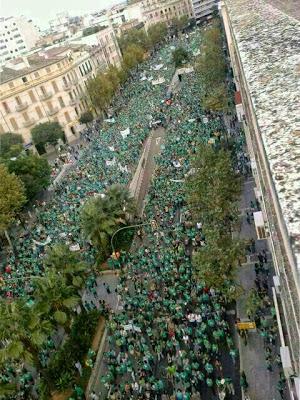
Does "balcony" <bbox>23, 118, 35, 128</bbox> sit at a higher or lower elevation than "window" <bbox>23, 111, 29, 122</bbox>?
lower

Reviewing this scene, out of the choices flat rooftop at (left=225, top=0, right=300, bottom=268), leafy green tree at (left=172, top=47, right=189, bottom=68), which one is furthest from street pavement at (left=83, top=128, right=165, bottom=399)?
leafy green tree at (left=172, top=47, right=189, bottom=68)

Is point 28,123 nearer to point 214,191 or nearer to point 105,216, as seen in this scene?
point 105,216

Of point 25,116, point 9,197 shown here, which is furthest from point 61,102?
point 9,197

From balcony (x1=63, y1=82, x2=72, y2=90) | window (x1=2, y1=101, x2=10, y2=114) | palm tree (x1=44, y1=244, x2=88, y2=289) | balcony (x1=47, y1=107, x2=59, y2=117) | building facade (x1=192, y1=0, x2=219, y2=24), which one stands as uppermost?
palm tree (x1=44, y1=244, x2=88, y2=289)

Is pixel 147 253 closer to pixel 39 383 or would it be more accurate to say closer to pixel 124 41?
pixel 39 383

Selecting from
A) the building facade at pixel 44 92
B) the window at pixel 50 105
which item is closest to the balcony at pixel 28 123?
the building facade at pixel 44 92

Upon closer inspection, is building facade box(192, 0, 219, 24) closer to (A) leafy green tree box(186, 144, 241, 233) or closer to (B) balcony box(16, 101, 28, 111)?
(B) balcony box(16, 101, 28, 111)
